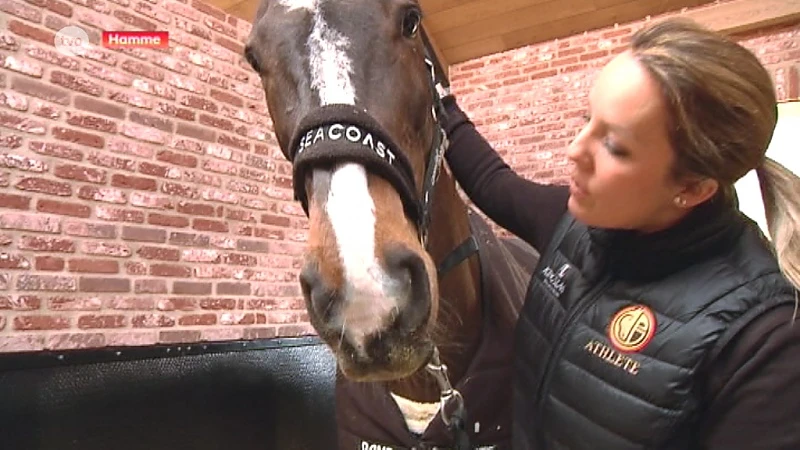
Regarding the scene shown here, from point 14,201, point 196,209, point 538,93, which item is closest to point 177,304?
point 196,209

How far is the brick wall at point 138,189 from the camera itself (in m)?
2.24

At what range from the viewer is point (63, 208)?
235 centimetres

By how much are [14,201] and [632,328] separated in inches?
84.5

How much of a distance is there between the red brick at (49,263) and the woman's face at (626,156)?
205 cm

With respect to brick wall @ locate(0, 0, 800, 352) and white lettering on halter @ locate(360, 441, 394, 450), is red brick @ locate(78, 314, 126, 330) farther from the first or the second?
white lettering on halter @ locate(360, 441, 394, 450)

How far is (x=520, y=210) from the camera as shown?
1.25 meters

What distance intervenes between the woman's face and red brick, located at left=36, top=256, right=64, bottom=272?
6.71 ft

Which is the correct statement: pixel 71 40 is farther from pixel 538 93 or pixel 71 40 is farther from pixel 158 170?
pixel 538 93

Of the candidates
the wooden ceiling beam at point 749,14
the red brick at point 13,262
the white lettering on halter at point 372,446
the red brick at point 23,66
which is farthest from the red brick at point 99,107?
the wooden ceiling beam at point 749,14

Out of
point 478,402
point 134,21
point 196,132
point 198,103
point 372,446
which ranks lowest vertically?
point 372,446

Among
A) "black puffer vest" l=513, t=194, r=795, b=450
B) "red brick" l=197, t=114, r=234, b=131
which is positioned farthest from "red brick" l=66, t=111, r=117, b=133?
"black puffer vest" l=513, t=194, r=795, b=450

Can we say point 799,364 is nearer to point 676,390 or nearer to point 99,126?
point 676,390

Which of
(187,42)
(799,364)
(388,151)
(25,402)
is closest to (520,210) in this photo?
(388,151)

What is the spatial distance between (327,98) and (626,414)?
0.61 m
